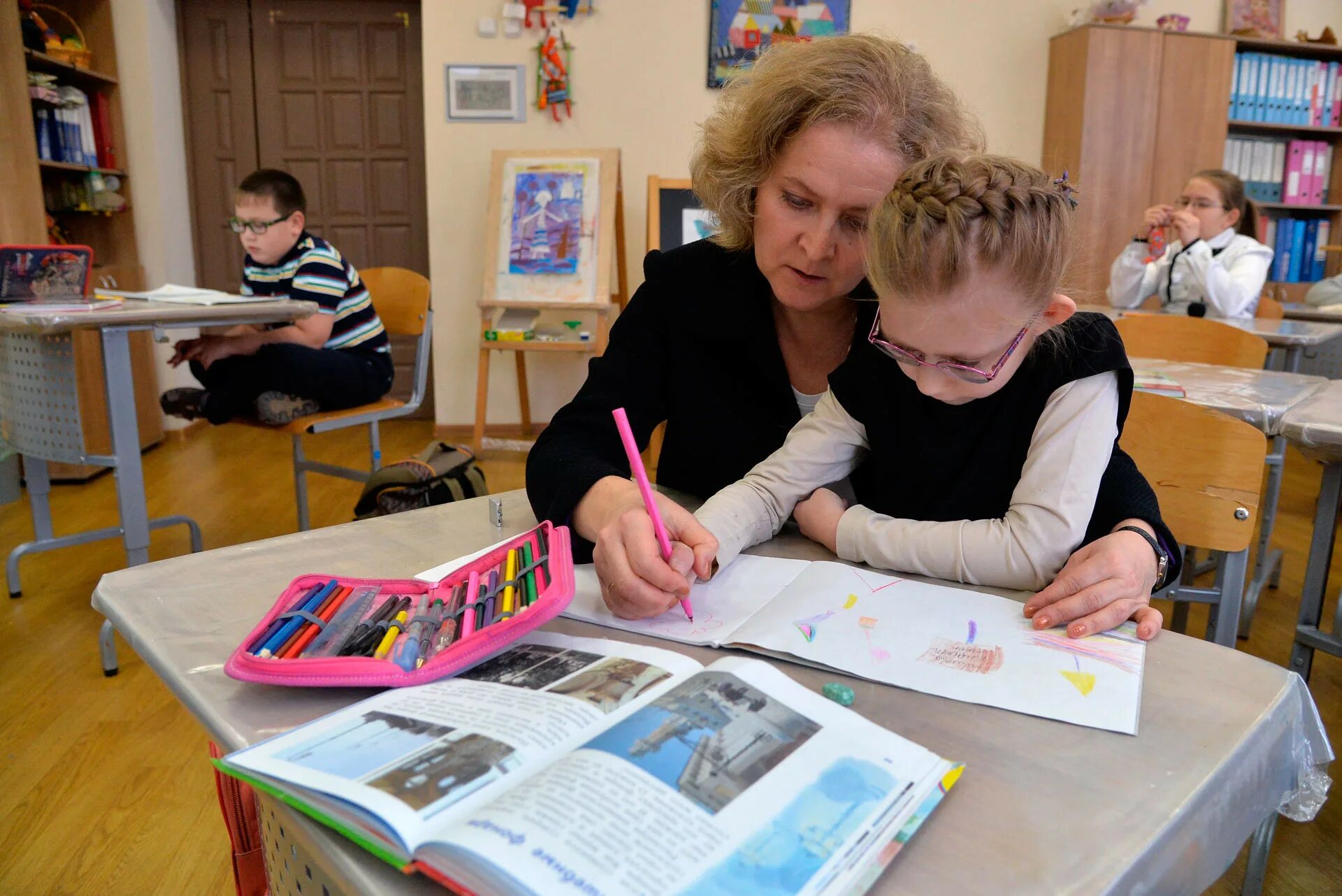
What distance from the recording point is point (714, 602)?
2.42 feet

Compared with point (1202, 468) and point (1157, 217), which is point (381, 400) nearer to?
point (1202, 468)

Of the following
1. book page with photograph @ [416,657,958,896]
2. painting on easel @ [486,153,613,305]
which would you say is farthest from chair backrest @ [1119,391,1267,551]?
painting on easel @ [486,153,613,305]

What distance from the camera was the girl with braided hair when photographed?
2.42 feet

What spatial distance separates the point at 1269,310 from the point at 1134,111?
4.16 ft

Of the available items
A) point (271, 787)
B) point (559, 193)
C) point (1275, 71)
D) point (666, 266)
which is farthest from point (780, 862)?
point (1275, 71)

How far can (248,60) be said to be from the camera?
438cm

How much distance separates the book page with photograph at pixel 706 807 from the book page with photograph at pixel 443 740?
2 centimetres

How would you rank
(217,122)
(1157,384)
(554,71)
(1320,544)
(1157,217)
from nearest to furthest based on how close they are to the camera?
(1320,544)
(1157,384)
(1157,217)
(554,71)
(217,122)

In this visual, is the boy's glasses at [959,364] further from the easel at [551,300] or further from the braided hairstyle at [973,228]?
the easel at [551,300]

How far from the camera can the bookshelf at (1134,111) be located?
4.15 meters

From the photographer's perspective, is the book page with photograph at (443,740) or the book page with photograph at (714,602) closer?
the book page with photograph at (443,740)

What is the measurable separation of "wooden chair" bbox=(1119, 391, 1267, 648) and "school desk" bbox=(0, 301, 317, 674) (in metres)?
1.86

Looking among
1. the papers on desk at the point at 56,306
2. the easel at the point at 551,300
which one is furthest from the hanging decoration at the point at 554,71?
the papers on desk at the point at 56,306

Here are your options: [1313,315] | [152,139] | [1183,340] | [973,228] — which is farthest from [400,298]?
[1313,315]
